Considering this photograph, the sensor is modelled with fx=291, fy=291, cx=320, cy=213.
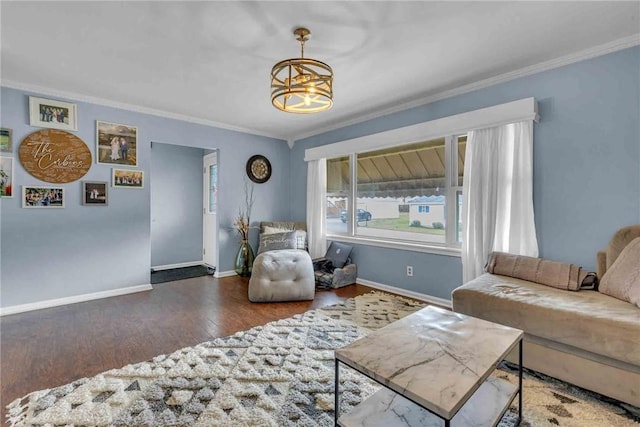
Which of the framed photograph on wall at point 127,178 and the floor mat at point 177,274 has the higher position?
the framed photograph on wall at point 127,178

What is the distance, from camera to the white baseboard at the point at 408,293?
3.35m

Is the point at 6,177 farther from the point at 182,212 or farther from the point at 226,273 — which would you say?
the point at 226,273

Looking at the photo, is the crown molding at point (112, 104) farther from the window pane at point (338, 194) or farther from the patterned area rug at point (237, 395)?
the patterned area rug at point (237, 395)

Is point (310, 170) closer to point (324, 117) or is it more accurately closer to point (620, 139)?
point (324, 117)

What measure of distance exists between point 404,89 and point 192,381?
331 cm

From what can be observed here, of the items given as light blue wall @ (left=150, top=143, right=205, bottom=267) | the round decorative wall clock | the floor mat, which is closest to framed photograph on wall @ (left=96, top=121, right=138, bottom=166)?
light blue wall @ (left=150, top=143, right=205, bottom=267)

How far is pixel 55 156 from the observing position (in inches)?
131

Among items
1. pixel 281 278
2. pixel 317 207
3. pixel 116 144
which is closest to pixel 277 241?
pixel 317 207

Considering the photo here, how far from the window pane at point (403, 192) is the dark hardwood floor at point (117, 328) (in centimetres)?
99

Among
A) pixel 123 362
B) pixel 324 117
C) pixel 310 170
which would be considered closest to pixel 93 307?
pixel 123 362

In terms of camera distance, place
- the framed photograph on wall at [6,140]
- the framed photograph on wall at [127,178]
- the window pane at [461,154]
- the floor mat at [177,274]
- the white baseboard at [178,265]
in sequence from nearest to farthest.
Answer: the framed photograph on wall at [6,140], the window pane at [461,154], the framed photograph on wall at [127,178], the floor mat at [177,274], the white baseboard at [178,265]

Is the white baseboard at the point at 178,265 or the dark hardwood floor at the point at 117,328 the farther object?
the white baseboard at the point at 178,265

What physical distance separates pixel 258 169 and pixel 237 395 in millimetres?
3902

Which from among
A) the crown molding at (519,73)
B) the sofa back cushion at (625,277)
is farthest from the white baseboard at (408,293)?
the crown molding at (519,73)
